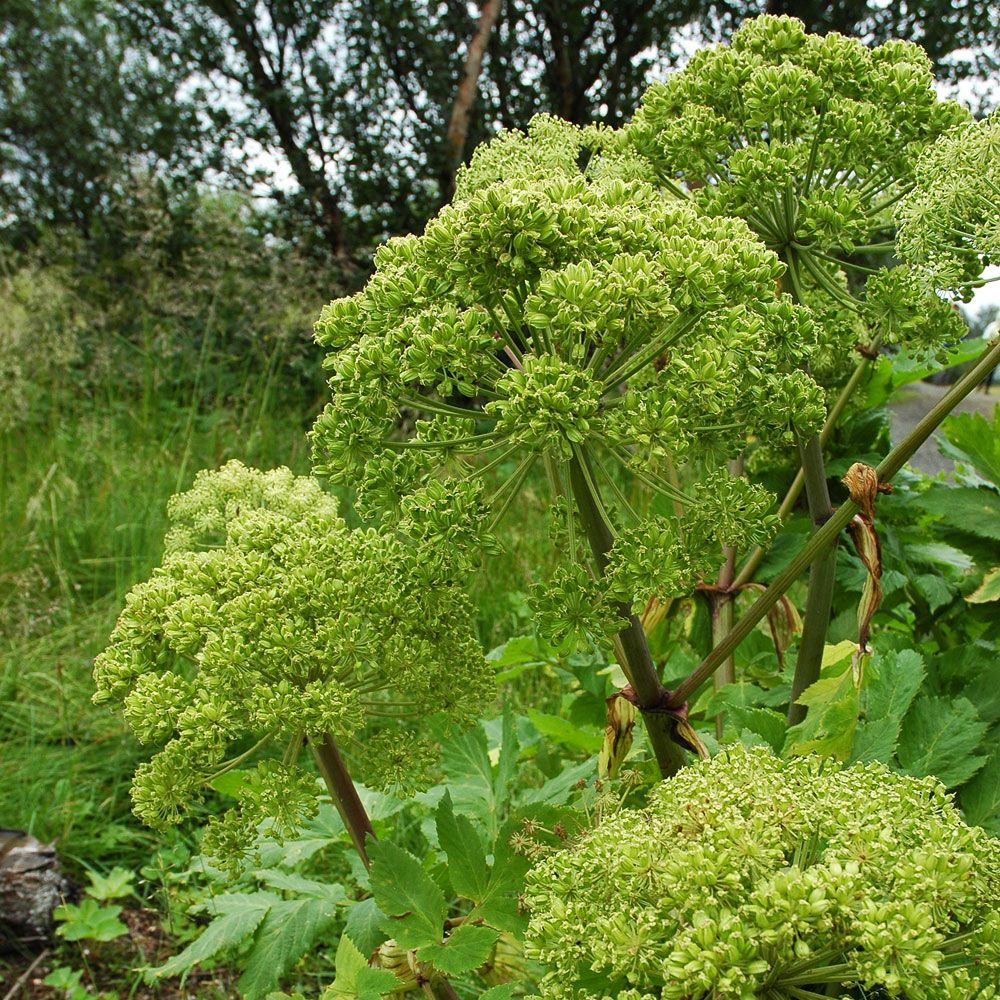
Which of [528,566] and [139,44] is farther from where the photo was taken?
[139,44]

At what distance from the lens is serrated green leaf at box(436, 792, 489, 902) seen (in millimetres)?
1896

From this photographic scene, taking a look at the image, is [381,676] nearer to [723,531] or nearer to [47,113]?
[723,531]

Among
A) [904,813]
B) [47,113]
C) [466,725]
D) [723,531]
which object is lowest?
[466,725]

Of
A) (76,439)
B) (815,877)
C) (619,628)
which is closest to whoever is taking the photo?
(815,877)

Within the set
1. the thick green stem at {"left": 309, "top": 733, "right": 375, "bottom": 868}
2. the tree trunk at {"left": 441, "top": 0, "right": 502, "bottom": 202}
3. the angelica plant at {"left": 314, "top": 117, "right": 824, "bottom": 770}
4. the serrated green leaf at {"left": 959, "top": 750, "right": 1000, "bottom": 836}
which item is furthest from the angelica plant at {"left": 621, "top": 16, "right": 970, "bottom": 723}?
the tree trunk at {"left": 441, "top": 0, "right": 502, "bottom": 202}

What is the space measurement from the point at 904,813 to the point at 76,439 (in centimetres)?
815

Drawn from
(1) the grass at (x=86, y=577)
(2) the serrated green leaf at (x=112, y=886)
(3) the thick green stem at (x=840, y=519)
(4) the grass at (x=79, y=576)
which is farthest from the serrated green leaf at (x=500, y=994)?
(4) the grass at (x=79, y=576)

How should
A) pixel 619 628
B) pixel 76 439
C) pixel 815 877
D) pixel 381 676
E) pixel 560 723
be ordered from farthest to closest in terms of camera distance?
pixel 76 439 < pixel 560 723 < pixel 381 676 < pixel 619 628 < pixel 815 877

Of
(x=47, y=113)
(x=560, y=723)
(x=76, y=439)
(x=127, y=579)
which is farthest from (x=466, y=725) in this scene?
(x=47, y=113)

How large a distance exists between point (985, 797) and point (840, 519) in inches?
28.9

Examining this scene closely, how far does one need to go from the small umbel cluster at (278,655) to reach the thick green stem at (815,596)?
2.08ft

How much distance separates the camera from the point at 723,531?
1718 mm

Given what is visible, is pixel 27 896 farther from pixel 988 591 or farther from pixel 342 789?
pixel 988 591

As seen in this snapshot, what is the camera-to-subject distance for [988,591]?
99.6 inches
